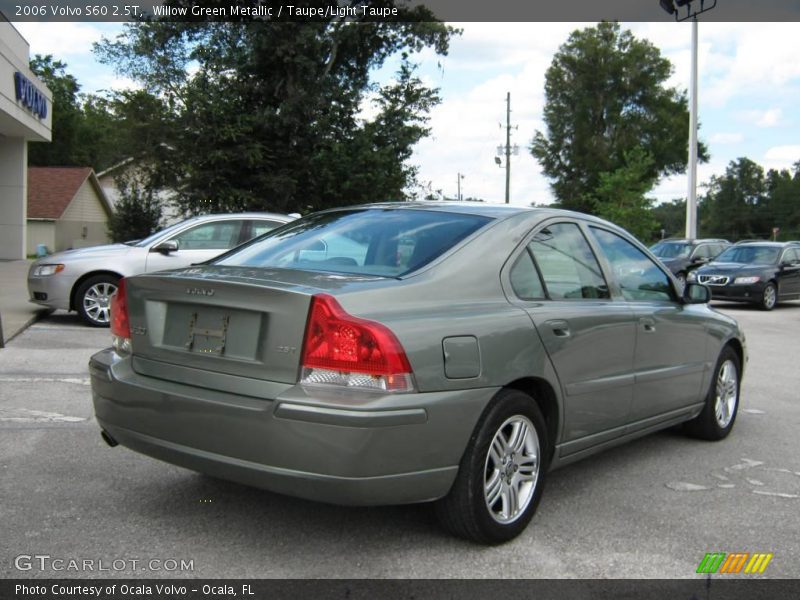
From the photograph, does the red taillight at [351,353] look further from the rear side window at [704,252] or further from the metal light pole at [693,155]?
the metal light pole at [693,155]

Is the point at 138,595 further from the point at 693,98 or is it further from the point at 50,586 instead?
the point at 693,98

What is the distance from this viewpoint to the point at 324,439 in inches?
125

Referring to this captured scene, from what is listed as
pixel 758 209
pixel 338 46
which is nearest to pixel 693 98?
pixel 338 46

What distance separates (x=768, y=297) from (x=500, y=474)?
54.1 ft

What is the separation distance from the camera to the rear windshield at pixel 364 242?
3.94 metres

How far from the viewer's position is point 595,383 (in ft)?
14.1

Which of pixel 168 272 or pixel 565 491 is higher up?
pixel 168 272

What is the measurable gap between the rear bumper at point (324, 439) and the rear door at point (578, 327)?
2.21 feet

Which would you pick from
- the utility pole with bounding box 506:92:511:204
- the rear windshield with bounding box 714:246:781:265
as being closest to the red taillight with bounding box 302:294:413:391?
the rear windshield with bounding box 714:246:781:265

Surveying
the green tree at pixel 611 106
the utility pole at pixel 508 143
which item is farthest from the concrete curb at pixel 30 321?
the green tree at pixel 611 106

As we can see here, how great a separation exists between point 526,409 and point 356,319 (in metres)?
0.99

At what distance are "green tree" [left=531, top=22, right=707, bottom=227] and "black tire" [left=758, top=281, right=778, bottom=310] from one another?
4184cm

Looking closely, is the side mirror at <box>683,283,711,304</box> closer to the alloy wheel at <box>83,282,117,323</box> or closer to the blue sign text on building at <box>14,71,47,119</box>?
the alloy wheel at <box>83,282,117,323</box>

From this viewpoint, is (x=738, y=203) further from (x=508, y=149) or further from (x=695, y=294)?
(x=695, y=294)
